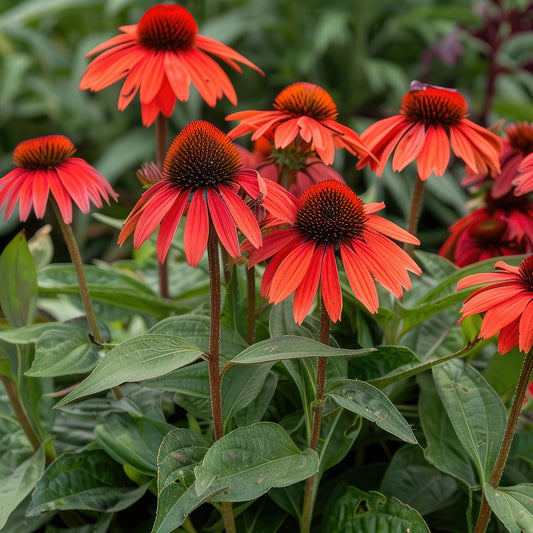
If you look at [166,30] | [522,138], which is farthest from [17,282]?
[522,138]

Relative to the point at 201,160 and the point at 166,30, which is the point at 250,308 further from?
the point at 166,30

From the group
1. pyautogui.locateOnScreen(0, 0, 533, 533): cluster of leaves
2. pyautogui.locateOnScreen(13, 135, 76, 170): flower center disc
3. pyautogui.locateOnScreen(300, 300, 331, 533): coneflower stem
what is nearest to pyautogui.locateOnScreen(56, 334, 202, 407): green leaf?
pyautogui.locateOnScreen(0, 0, 533, 533): cluster of leaves

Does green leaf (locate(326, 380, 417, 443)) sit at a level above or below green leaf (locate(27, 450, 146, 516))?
above

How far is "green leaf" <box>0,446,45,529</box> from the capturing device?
0.64m

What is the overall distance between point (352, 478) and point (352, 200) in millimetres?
334

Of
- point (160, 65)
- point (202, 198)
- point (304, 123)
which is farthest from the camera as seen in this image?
point (160, 65)

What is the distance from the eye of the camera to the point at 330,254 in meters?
0.54

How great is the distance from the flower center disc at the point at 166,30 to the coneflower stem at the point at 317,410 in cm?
38

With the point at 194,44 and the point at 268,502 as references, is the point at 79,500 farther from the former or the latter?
the point at 194,44

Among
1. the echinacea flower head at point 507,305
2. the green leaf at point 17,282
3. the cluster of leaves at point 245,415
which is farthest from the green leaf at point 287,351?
the green leaf at point 17,282

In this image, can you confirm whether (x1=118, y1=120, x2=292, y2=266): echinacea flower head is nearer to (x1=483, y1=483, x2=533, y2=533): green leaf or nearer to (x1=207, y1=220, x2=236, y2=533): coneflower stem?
(x1=207, y1=220, x2=236, y2=533): coneflower stem

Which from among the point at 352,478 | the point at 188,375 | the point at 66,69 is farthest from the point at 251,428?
the point at 66,69

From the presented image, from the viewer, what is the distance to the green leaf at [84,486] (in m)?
0.62

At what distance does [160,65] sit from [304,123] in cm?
20
